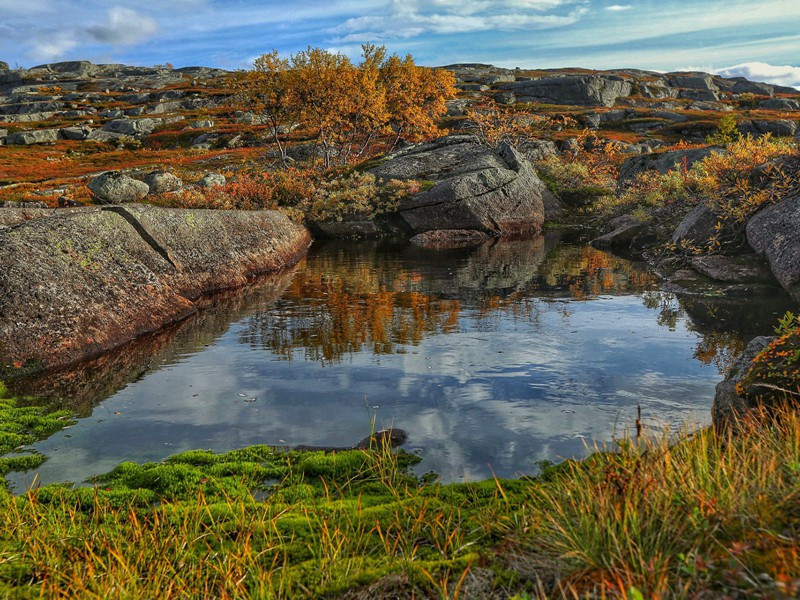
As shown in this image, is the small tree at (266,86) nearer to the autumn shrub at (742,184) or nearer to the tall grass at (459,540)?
the autumn shrub at (742,184)

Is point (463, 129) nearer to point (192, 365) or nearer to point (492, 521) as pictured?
point (192, 365)

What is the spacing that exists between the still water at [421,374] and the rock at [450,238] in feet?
47.4

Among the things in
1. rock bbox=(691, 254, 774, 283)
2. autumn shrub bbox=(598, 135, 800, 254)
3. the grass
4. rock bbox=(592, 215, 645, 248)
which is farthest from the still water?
rock bbox=(592, 215, 645, 248)

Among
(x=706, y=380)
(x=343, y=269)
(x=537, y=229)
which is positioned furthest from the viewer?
(x=537, y=229)

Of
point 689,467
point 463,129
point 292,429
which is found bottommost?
point 292,429

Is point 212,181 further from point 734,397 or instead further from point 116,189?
point 734,397

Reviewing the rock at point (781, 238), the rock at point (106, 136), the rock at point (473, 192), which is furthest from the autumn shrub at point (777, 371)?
the rock at point (106, 136)

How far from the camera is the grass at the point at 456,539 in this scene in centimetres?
396

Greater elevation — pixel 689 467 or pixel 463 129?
pixel 463 129

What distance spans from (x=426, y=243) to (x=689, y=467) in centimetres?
3162

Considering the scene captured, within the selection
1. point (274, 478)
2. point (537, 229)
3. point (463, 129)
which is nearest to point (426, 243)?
point (537, 229)

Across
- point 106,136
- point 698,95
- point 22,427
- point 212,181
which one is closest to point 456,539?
point 22,427

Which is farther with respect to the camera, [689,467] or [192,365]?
[192,365]

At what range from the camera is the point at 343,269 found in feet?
88.1
